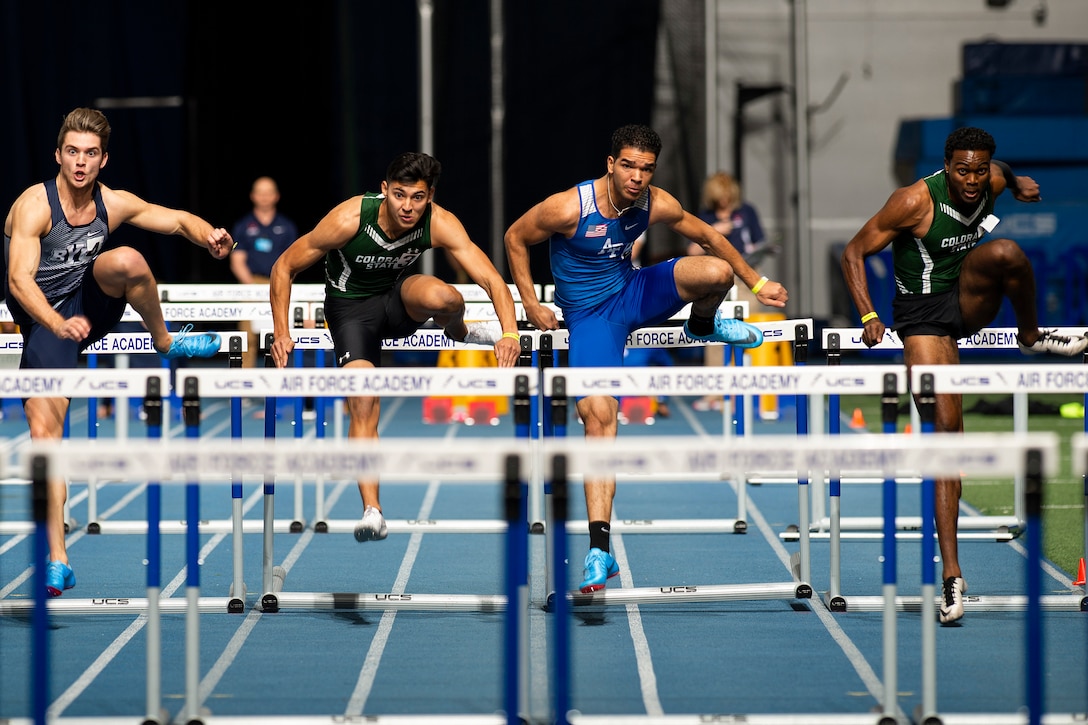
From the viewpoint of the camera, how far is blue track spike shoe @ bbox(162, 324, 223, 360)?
5.48 meters

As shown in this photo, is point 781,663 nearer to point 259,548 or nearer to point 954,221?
point 954,221

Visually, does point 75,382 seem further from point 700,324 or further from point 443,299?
point 700,324

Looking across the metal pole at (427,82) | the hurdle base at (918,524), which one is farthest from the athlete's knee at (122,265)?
the metal pole at (427,82)

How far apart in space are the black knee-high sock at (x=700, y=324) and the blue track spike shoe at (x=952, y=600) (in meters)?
1.37

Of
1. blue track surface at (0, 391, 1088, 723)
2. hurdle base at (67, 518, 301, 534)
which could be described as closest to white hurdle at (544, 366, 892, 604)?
blue track surface at (0, 391, 1088, 723)

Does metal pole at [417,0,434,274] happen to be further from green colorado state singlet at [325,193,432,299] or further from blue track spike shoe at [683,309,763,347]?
blue track spike shoe at [683,309,763,347]

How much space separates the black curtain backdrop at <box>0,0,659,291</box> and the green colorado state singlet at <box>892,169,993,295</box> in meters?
9.53

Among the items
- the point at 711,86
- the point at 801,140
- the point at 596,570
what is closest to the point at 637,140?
the point at 596,570

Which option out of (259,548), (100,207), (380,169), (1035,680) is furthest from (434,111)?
(1035,680)

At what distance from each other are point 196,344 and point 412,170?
3.76ft

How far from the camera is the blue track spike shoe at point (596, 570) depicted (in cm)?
518

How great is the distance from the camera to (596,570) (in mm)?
5191

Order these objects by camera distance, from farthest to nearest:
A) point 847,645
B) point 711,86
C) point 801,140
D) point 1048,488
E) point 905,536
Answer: point 801,140, point 711,86, point 1048,488, point 905,536, point 847,645

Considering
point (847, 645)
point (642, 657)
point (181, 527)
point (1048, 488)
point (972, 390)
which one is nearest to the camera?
point (972, 390)
